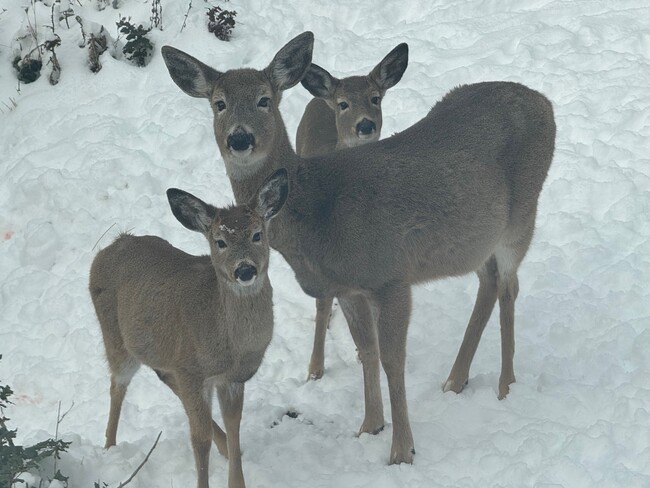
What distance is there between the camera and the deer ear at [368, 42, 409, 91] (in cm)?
890

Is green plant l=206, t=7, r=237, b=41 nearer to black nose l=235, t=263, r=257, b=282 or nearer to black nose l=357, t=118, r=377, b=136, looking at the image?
black nose l=357, t=118, r=377, b=136

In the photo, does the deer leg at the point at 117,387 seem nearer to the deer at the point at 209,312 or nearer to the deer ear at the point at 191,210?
the deer at the point at 209,312

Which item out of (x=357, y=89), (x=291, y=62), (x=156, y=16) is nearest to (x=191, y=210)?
(x=291, y=62)

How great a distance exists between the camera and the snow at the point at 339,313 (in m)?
7.06

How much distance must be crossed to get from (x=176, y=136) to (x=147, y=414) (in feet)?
13.3

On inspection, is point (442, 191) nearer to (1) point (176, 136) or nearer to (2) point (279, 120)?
(2) point (279, 120)

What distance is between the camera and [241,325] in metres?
6.45

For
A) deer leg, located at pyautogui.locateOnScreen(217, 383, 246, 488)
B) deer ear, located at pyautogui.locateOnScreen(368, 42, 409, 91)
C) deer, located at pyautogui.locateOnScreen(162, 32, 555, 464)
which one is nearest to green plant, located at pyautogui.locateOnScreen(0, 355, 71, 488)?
deer leg, located at pyautogui.locateOnScreen(217, 383, 246, 488)

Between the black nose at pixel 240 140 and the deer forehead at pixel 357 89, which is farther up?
the black nose at pixel 240 140

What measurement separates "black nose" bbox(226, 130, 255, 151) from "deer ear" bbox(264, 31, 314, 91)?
2.38ft

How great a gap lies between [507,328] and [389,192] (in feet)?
5.59

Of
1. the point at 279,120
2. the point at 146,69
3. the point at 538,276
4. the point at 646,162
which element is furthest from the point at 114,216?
the point at 646,162

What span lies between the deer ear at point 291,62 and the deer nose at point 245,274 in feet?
5.90

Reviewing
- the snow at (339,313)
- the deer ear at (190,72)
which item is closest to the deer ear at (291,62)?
the deer ear at (190,72)
